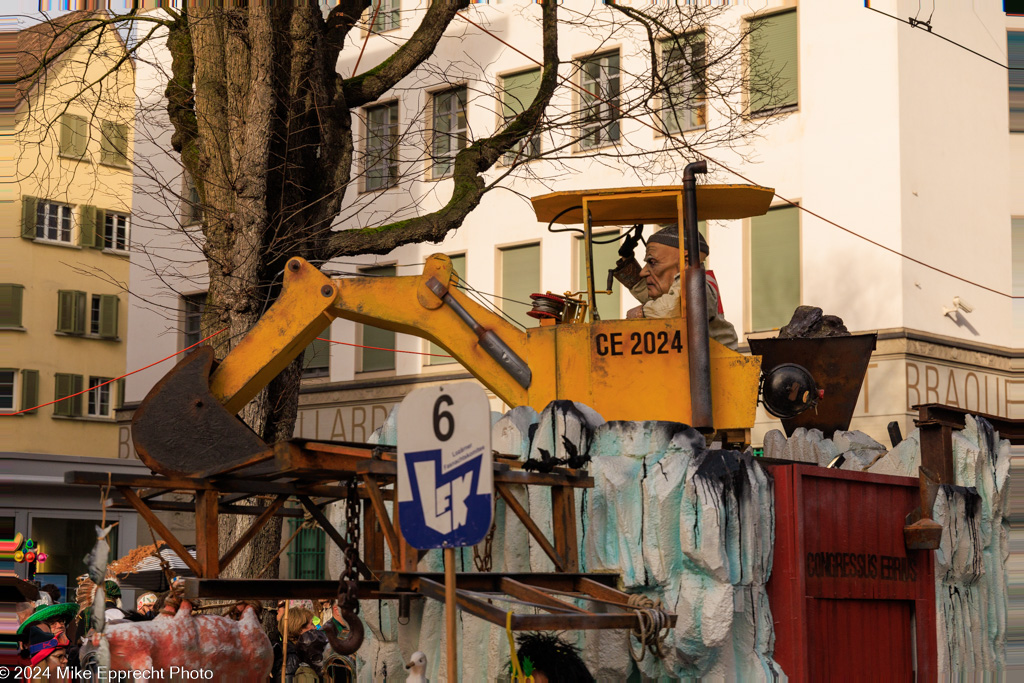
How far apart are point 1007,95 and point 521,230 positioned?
9.49m

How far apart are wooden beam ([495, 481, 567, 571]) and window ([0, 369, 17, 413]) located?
31.2 m

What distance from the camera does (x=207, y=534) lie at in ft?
26.2

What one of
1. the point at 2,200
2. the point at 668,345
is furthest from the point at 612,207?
the point at 2,200

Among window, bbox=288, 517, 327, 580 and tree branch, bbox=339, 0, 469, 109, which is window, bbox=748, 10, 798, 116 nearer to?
→ tree branch, bbox=339, 0, 469, 109

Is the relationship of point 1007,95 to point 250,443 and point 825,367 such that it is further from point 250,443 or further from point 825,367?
point 250,443

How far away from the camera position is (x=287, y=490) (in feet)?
27.5

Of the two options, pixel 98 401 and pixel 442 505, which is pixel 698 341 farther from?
pixel 98 401

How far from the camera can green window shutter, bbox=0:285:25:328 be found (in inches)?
1448

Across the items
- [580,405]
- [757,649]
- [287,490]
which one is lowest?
[757,649]

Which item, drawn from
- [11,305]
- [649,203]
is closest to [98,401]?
[11,305]

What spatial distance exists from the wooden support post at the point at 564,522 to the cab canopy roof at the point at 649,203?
2102mm

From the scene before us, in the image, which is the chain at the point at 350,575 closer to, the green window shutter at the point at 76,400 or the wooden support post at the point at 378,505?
the wooden support post at the point at 378,505

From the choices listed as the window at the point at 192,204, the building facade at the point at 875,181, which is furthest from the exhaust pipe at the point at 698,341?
the building facade at the point at 875,181

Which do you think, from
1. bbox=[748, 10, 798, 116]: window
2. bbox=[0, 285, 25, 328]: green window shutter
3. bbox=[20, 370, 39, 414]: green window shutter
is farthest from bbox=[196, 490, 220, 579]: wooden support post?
bbox=[0, 285, 25, 328]: green window shutter
